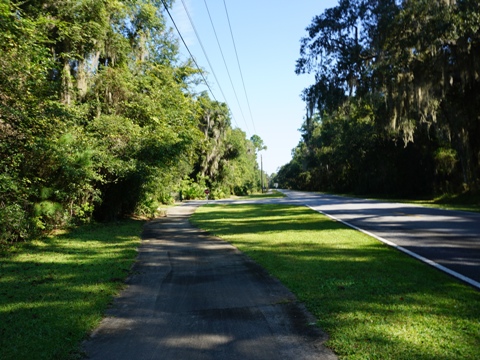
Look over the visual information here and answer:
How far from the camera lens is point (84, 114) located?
13969 mm

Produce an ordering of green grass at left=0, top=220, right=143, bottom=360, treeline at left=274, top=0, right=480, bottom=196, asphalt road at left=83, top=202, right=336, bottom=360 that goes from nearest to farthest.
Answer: asphalt road at left=83, top=202, right=336, bottom=360 < green grass at left=0, top=220, right=143, bottom=360 < treeline at left=274, top=0, right=480, bottom=196

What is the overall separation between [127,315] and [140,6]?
18.6 meters

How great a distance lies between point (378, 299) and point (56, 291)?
5.07 metres

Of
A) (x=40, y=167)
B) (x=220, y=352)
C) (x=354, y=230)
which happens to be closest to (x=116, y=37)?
(x=40, y=167)

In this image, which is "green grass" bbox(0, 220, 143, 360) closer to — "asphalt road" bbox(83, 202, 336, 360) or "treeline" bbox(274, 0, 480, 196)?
"asphalt road" bbox(83, 202, 336, 360)

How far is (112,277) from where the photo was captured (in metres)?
6.97

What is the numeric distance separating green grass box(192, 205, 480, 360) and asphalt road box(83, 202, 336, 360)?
30 centimetres

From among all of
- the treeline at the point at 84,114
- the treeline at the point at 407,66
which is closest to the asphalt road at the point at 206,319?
the treeline at the point at 84,114

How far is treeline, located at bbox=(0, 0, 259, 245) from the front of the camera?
965cm

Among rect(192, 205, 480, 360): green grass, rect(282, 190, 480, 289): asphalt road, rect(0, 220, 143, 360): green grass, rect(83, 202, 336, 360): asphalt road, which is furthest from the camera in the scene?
rect(282, 190, 480, 289): asphalt road

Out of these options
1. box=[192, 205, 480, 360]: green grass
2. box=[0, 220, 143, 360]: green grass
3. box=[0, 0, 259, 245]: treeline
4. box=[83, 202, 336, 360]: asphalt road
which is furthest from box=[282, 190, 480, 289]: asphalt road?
box=[0, 0, 259, 245]: treeline

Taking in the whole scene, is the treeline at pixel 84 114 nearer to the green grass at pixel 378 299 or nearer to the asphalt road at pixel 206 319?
the asphalt road at pixel 206 319

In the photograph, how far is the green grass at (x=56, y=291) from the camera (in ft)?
13.2

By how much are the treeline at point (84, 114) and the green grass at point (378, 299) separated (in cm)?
Result: 680
